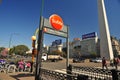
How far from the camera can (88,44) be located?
97750 mm

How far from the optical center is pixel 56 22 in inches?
412

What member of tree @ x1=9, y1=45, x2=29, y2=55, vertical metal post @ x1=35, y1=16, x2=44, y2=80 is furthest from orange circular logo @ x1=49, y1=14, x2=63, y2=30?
tree @ x1=9, y1=45, x2=29, y2=55

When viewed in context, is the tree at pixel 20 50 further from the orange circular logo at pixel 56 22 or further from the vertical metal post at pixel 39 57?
the vertical metal post at pixel 39 57

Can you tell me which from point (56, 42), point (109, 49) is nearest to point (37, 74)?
point (109, 49)

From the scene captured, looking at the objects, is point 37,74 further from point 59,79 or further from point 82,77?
point 82,77

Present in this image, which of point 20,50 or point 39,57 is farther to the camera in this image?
point 20,50

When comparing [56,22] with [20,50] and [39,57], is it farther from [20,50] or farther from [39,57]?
[20,50]

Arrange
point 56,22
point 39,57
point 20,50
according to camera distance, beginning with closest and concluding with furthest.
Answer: point 39,57
point 56,22
point 20,50

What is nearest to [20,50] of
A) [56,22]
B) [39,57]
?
[56,22]

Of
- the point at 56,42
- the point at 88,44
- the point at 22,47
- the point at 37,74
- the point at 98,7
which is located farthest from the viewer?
the point at 22,47

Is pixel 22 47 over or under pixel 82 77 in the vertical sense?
over

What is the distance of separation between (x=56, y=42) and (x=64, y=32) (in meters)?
108

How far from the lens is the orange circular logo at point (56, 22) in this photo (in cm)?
1014

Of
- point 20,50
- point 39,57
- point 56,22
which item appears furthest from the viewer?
point 20,50
